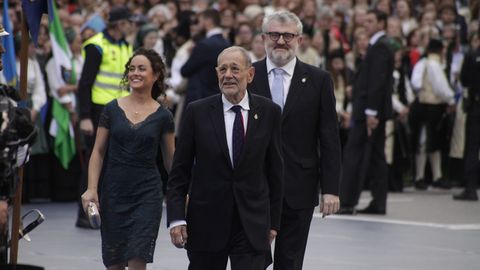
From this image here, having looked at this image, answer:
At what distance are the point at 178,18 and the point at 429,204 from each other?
6.02 metres

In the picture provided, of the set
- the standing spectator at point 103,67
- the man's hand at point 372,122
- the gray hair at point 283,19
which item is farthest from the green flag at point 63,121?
the gray hair at point 283,19

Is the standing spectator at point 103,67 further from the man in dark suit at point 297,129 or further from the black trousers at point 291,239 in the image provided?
the black trousers at point 291,239

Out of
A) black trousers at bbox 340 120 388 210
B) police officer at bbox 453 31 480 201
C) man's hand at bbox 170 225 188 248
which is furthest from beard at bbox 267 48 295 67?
police officer at bbox 453 31 480 201

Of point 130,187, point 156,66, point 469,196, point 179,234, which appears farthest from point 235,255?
point 469,196

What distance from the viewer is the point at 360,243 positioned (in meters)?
13.1

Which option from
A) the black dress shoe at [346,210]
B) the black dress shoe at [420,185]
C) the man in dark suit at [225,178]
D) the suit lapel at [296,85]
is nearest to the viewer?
the man in dark suit at [225,178]

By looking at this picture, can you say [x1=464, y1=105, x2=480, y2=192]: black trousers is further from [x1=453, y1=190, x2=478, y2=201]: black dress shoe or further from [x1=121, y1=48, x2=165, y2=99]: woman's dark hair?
[x1=121, y1=48, x2=165, y2=99]: woman's dark hair

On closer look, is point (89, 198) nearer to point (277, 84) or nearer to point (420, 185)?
point (277, 84)

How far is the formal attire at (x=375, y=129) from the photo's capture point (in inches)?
614

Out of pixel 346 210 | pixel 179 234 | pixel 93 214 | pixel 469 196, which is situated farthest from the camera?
pixel 469 196

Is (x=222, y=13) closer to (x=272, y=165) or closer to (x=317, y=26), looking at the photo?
(x=317, y=26)

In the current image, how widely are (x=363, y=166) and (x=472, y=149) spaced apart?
9.56ft

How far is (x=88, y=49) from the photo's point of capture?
13.7 metres

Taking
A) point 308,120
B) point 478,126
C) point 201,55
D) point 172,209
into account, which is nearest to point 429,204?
point 478,126
